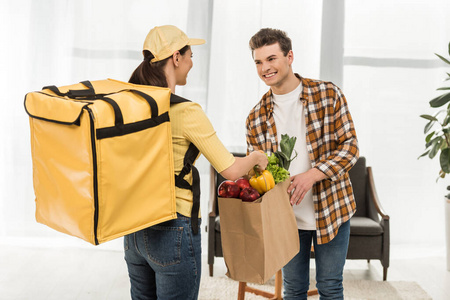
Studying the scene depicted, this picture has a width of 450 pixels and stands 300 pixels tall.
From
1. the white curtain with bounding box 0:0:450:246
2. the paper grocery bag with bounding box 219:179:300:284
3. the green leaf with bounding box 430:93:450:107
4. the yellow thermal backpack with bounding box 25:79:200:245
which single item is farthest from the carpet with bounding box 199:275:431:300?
the yellow thermal backpack with bounding box 25:79:200:245

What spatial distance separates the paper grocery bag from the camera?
148 cm

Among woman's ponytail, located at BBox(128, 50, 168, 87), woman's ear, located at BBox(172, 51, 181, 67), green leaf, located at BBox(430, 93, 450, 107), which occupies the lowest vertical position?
woman's ponytail, located at BBox(128, 50, 168, 87)

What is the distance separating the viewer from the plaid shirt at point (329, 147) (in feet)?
5.97

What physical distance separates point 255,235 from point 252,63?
9.02 ft

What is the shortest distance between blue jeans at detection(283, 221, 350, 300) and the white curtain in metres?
2.24

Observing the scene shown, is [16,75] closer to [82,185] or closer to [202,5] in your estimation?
[202,5]

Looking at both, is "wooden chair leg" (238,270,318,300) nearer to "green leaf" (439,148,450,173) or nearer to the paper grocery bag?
the paper grocery bag

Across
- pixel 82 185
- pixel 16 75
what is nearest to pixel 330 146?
pixel 82 185

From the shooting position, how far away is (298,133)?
6.31 ft

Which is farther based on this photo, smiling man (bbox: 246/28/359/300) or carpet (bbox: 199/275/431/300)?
carpet (bbox: 199/275/431/300)

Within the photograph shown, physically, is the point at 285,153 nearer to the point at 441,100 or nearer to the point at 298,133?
the point at 298,133

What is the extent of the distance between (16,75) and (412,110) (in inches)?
133

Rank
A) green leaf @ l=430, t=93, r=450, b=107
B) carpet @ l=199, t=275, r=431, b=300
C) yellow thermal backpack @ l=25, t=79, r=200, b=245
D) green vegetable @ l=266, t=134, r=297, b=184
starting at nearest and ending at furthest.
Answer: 1. yellow thermal backpack @ l=25, t=79, r=200, b=245
2. green vegetable @ l=266, t=134, r=297, b=184
3. carpet @ l=199, t=275, r=431, b=300
4. green leaf @ l=430, t=93, r=450, b=107

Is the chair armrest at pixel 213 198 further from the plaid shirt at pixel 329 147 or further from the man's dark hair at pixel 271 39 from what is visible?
the man's dark hair at pixel 271 39
